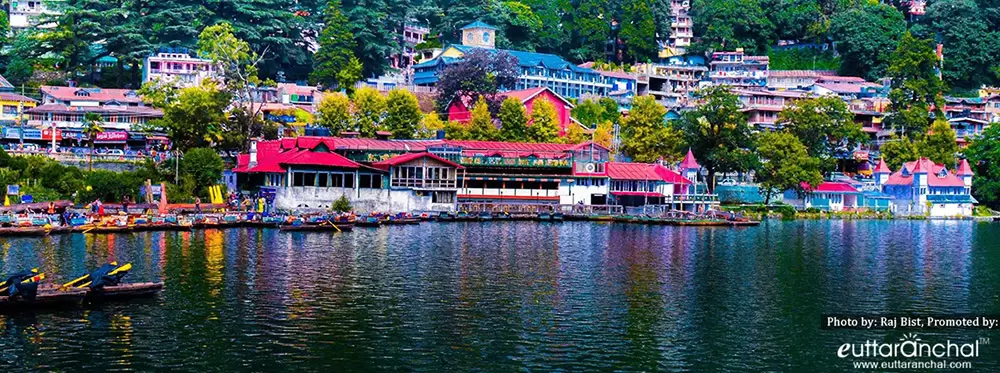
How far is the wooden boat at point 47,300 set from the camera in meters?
43.1

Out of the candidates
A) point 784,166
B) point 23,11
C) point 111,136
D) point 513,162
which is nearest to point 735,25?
point 784,166

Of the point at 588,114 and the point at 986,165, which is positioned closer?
the point at 986,165

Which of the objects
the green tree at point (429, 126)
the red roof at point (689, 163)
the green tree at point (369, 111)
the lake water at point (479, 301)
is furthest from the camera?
the green tree at point (429, 126)

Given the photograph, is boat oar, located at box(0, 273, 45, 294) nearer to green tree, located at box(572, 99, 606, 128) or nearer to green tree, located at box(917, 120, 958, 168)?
green tree, located at box(572, 99, 606, 128)

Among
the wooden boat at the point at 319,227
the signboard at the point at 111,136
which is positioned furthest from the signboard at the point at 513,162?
the signboard at the point at 111,136

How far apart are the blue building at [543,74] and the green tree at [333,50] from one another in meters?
10.2

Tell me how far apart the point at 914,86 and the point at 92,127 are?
8954 cm

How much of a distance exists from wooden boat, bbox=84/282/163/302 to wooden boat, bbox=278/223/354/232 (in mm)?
31372

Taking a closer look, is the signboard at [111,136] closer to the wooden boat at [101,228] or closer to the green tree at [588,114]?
the wooden boat at [101,228]

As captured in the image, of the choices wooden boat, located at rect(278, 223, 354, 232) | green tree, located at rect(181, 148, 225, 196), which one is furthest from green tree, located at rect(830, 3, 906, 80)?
wooden boat, located at rect(278, 223, 354, 232)

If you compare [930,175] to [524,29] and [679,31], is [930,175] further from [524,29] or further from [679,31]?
[524,29]

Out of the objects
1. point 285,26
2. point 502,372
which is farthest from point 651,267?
point 285,26

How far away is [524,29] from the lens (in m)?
159

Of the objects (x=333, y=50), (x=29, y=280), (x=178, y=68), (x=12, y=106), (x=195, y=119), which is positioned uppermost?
(x=333, y=50)
